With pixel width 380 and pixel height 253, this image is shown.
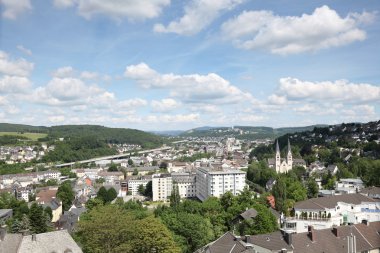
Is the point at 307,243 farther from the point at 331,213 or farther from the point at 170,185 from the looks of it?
the point at 170,185

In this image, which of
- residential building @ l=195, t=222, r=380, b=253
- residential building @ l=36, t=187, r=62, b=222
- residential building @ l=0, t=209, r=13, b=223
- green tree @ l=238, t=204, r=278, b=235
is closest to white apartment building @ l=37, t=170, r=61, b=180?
residential building @ l=36, t=187, r=62, b=222

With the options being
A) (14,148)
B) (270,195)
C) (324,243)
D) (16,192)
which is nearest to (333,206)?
(324,243)

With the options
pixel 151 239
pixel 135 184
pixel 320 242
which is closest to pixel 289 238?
pixel 320 242

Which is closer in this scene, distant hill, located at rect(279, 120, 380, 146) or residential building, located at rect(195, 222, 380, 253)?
residential building, located at rect(195, 222, 380, 253)

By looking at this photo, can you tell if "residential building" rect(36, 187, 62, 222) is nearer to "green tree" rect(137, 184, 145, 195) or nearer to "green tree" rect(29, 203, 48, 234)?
"green tree" rect(29, 203, 48, 234)

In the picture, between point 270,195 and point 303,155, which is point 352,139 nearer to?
point 303,155

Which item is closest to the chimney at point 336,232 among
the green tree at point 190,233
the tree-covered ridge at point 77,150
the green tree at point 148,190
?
the green tree at point 190,233
